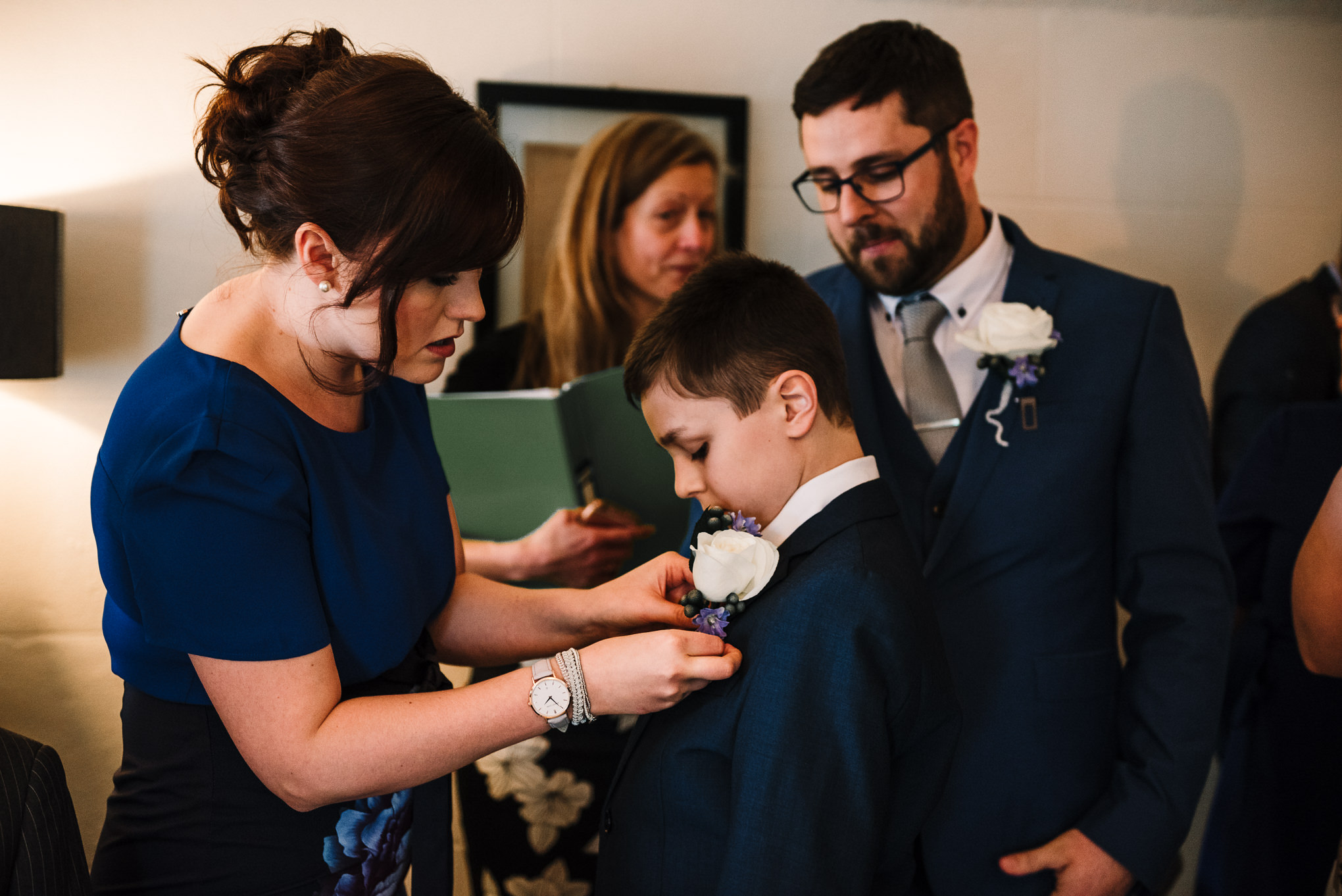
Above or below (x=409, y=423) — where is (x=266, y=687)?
below

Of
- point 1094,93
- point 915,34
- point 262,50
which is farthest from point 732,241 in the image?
point 262,50

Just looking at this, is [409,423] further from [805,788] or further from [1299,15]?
[1299,15]

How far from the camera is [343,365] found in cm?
112

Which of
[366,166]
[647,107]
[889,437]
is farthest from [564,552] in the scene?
[647,107]

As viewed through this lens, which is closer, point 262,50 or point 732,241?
point 262,50

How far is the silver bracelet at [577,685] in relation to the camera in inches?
41.6

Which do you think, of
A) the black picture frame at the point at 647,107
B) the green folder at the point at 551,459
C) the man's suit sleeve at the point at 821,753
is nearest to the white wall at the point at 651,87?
the black picture frame at the point at 647,107

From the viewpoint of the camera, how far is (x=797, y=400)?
1183mm

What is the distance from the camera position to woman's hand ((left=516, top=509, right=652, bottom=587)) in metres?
1.82

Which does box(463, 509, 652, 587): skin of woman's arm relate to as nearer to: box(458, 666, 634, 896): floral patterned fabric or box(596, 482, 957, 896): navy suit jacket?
box(458, 666, 634, 896): floral patterned fabric

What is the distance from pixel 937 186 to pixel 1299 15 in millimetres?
1813

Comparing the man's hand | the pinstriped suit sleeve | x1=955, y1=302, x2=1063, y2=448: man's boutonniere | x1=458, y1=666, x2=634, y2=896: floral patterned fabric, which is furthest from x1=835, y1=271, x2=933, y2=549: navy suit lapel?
the pinstriped suit sleeve

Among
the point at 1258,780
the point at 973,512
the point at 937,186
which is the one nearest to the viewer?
the point at 973,512

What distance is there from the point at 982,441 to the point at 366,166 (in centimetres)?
104
